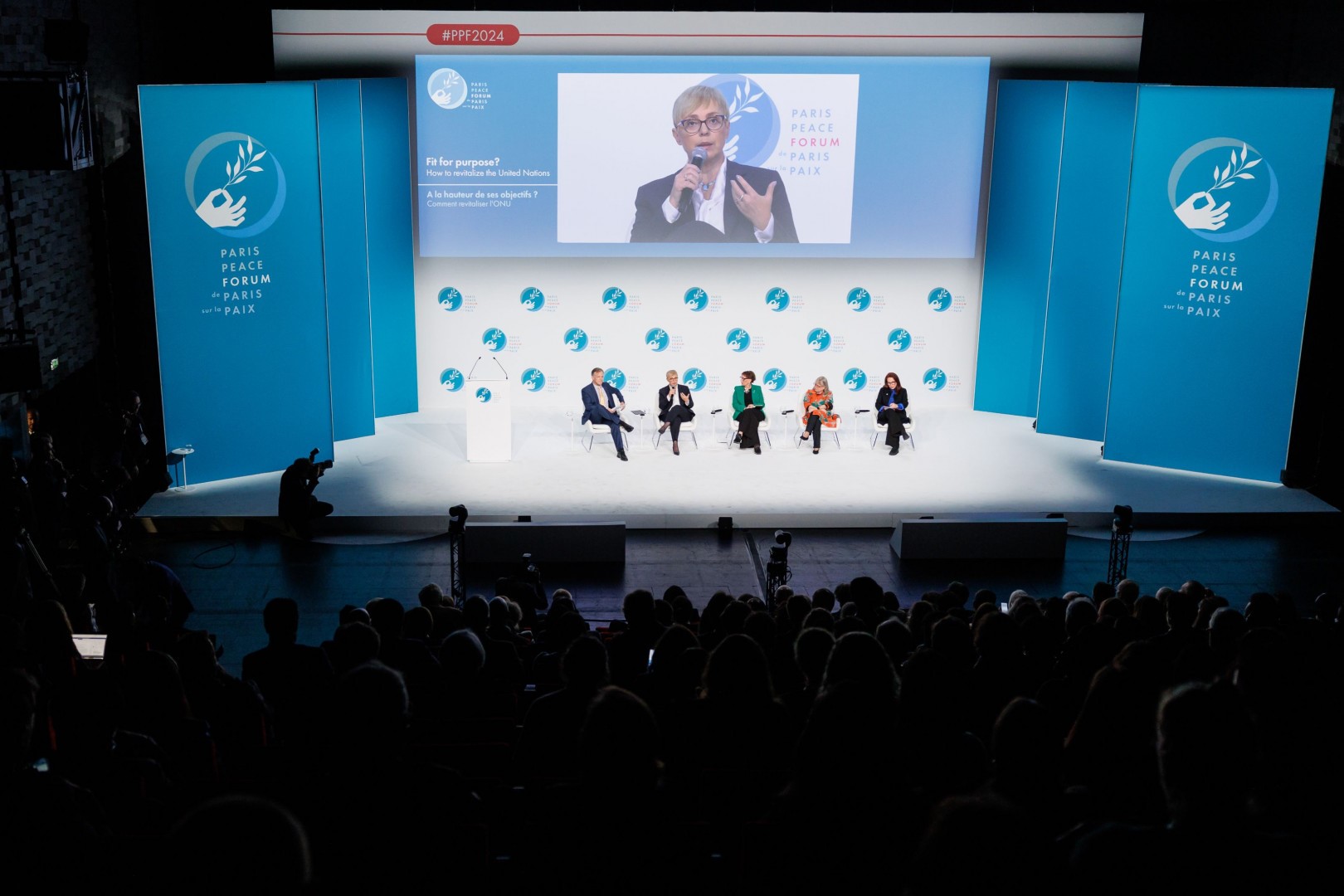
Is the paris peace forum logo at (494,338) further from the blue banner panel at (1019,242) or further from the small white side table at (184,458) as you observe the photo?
the blue banner panel at (1019,242)

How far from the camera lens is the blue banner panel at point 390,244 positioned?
12008mm

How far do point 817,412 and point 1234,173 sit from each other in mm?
4324

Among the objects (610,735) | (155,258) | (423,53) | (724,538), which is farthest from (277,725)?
(423,53)

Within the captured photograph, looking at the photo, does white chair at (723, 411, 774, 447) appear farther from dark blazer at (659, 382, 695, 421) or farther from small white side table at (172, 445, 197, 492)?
small white side table at (172, 445, 197, 492)

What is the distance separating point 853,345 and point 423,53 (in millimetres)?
5524

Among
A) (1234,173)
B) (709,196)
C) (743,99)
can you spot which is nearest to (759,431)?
(709,196)

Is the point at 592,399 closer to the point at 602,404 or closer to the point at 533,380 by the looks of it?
the point at 602,404

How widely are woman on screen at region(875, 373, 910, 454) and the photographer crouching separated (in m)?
5.45

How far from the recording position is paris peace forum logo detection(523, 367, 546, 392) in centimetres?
1320

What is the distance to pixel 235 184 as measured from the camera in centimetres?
1017

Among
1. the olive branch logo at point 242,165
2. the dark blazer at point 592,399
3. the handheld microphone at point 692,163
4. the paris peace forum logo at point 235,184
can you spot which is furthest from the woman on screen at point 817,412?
the olive branch logo at point 242,165

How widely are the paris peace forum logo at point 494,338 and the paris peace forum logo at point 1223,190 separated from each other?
6.86 meters

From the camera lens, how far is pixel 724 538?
987 cm

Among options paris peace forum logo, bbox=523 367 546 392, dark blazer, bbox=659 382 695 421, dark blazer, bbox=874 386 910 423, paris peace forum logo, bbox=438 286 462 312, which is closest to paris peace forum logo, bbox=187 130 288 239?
paris peace forum logo, bbox=438 286 462 312
